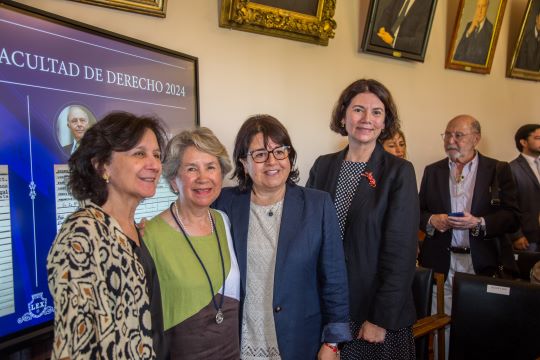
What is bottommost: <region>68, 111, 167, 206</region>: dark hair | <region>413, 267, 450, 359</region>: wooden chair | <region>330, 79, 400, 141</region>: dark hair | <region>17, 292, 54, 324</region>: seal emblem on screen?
<region>413, 267, 450, 359</region>: wooden chair

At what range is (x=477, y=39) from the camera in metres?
4.08

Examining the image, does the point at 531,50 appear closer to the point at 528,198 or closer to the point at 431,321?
the point at 528,198

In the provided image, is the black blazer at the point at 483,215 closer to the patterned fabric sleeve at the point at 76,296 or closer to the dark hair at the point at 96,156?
the dark hair at the point at 96,156

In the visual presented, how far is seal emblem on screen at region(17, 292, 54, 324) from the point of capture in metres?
1.62

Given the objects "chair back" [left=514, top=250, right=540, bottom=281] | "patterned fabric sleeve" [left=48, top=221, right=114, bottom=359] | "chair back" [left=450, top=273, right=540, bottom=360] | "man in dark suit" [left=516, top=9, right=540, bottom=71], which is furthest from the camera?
"man in dark suit" [left=516, top=9, right=540, bottom=71]

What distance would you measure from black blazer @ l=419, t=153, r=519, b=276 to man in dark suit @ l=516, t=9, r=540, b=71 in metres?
2.20

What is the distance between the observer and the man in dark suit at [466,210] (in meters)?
2.81

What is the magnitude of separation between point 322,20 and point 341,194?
1.40m

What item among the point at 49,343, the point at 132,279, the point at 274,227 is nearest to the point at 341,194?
the point at 274,227

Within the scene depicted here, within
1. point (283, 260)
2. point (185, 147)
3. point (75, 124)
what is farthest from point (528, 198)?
point (75, 124)

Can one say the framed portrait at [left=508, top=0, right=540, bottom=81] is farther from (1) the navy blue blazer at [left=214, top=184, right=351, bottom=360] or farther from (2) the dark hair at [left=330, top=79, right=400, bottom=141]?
(1) the navy blue blazer at [left=214, top=184, right=351, bottom=360]

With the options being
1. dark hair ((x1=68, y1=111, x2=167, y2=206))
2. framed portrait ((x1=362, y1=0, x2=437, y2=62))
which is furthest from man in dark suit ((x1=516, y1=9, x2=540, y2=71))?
dark hair ((x1=68, y1=111, x2=167, y2=206))

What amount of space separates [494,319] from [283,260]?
124cm

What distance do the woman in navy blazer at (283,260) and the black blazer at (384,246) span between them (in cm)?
20
